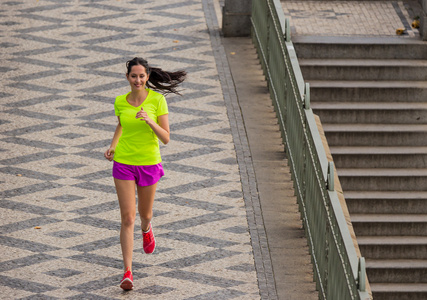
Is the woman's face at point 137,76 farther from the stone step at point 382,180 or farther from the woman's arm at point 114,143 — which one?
the stone step at point 382,180

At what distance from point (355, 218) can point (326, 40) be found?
307 cm

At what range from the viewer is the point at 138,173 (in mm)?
8102

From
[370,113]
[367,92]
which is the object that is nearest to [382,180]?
[370,113]

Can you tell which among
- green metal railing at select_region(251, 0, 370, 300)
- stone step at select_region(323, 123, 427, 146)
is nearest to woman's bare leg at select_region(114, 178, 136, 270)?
green metal railing at select_region(251, 0, 370, 300)

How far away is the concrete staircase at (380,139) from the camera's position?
11742 millimetres

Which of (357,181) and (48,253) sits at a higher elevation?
(48,253)

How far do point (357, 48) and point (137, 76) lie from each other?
20.8 feet

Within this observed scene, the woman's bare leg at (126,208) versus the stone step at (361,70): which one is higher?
the woman's bare leg at (126,208)

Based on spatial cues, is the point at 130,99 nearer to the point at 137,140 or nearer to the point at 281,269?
the point at 137,140

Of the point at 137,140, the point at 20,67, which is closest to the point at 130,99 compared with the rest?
the point at 137,140

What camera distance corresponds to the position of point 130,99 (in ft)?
26.7

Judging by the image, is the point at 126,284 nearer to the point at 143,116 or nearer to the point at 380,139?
the point at 143,116

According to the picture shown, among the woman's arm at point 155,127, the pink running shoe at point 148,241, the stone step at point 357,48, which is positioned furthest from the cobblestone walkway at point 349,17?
the woman's arm at point 155,127

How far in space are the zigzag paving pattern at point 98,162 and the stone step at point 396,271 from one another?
2.33 meters
